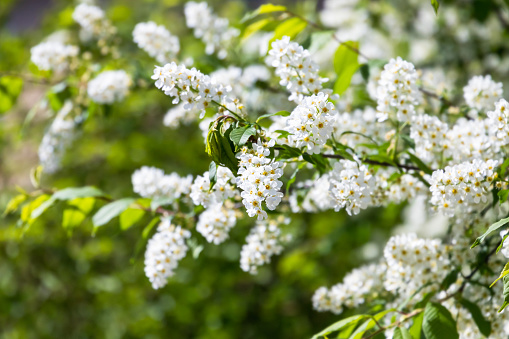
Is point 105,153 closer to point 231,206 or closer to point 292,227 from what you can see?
point 292,227

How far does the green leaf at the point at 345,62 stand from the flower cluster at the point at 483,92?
Answer: 39cm

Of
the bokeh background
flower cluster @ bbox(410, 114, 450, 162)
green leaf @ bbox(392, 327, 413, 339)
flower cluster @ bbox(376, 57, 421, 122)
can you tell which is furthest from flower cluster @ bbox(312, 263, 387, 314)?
the bokeh background

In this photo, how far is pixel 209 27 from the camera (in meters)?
2.55

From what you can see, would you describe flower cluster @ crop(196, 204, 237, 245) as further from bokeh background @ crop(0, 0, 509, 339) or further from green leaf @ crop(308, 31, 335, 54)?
bokeh background @ crop(0, 0, 509, 339)

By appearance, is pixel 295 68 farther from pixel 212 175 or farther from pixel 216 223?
pixel 216 223

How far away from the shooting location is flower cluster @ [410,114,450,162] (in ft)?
5.33

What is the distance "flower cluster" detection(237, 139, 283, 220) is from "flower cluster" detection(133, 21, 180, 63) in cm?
121

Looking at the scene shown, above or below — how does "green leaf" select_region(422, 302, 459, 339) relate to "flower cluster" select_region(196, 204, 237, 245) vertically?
below

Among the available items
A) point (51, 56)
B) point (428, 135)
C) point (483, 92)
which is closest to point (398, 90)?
point (428, 135)

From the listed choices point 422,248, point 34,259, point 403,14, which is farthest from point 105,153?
point 422,248

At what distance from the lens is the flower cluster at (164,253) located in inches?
67.3

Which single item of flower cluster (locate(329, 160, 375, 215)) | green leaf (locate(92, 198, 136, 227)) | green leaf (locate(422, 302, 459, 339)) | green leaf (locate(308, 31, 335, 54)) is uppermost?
green leaf (locate(308, 31, 335, 54))

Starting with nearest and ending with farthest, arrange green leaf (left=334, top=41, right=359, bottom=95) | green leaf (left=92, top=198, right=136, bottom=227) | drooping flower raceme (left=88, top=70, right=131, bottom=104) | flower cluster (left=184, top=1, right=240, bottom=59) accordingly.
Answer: green leaf (left=92, top=198, right=136, bottom=227) < green leaf (left=334, top=41, right=359, bottom=95) < drooping flower raceme (left=88, top=70, right=131, bottom=104) < flower cluster (left=184, top=1, right=240, bottom=59)

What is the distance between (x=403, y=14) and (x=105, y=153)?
8.65 ft
